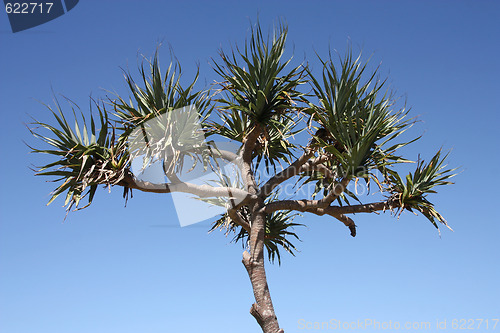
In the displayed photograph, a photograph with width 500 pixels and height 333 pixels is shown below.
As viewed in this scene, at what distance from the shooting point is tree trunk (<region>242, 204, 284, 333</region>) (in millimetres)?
7562

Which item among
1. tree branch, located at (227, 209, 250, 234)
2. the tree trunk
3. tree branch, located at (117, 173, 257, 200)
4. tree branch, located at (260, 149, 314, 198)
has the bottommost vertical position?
the tree trunk

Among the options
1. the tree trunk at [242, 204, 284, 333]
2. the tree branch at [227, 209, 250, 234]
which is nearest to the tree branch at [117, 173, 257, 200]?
the tree branch at [227, 209, 250, 234]

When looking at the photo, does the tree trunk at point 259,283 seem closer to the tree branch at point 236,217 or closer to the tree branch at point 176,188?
the tree branch at point 236,217

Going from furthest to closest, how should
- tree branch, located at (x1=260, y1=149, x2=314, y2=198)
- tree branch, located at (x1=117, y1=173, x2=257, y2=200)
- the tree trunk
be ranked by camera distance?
tree branch, located at (x1=260, y1=149, x2=314, y2=198)
tree branch, located at (x1=117, y1=173, x2=257, y2=200)
the tree trunk

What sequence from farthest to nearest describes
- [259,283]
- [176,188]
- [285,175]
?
[285,175], [176,188], [259,283]

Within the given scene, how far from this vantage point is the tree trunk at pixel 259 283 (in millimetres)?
7562

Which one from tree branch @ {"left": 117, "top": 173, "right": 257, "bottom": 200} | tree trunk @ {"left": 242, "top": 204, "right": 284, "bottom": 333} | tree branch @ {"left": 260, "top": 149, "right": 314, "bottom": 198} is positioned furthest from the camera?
tree branch @ {"left": 260, "top": 149, "right": 314, "bottom": 198}

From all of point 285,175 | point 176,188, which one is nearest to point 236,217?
point 285,175

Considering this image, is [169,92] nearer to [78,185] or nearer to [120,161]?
[120,161]

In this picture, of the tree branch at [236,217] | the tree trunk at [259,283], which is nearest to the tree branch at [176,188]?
the tree branch at [236,217]

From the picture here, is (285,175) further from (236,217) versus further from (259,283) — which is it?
(259,283)

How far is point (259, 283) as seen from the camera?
307 inches

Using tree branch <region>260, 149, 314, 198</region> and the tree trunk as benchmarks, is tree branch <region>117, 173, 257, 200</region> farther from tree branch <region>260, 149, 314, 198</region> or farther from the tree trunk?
the tree trunk

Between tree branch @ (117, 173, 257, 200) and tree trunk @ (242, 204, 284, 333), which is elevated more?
tree branch @ (117, 173, 257, 200)
